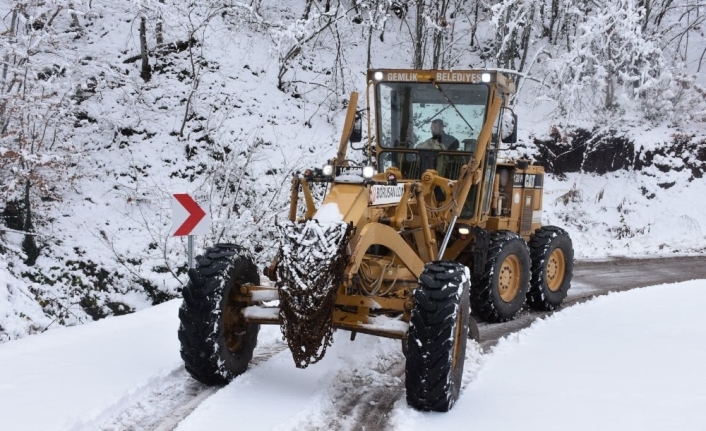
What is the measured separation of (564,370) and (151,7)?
12233 mm

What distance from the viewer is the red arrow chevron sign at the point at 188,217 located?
23.2ft

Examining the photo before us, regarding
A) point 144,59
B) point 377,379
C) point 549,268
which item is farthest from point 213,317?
point 144,59

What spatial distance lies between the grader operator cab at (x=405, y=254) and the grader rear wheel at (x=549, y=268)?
0.02m

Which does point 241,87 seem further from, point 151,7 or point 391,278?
point 391,278

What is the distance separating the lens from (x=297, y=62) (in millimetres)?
19031

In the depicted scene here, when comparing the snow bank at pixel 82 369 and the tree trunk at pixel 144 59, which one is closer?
the snow bank at pixel 82 369

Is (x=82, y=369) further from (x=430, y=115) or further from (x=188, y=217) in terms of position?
(x=430, y=115)

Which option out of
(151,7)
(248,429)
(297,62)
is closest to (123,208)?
(151,7)

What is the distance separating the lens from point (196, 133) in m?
15.4

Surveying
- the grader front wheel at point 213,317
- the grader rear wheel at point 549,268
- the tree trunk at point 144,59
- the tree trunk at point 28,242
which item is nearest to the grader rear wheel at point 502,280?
the grader rear wheel at point 549,268

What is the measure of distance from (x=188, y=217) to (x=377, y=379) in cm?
273

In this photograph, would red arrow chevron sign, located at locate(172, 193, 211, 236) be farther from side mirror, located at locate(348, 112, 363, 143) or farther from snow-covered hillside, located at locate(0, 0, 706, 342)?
snow-covered hillside, located at locate(0, 0, 706, 342)

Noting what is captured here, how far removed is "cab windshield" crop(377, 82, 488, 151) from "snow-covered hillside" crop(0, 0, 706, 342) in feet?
14.0

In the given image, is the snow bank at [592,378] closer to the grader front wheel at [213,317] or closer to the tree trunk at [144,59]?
the grader front wheel at [213,317]
